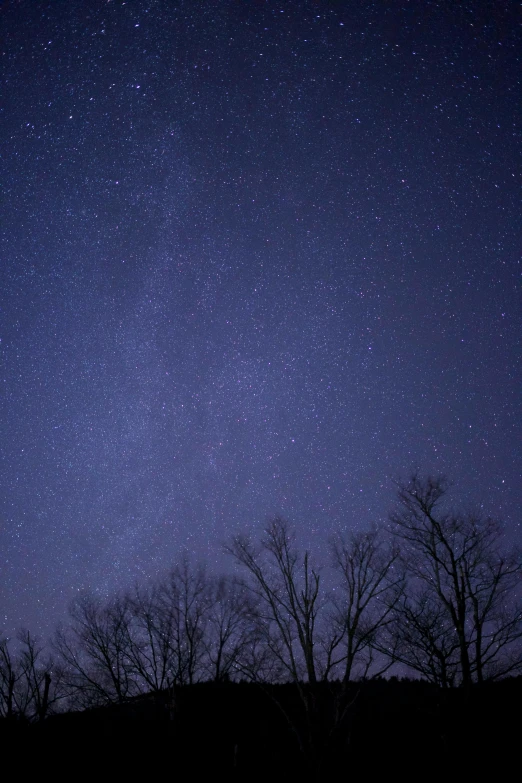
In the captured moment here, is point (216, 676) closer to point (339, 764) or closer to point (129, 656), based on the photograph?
point (129, 656)

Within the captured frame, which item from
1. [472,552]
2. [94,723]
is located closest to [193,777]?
[94,723]

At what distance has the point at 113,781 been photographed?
67.4 feet

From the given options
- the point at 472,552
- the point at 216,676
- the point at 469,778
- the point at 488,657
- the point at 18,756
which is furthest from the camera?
the point at 216,676

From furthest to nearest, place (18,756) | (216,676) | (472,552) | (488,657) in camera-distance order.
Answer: (216,676) < (18,756) < (472,552) < (488,657)

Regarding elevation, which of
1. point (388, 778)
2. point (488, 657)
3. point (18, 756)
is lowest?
point (388, 778)

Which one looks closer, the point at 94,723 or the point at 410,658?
the point at 410,658

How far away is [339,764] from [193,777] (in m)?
6.71

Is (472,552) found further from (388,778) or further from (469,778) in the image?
(388,778)

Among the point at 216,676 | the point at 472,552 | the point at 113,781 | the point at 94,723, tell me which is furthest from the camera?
the point at 216,676

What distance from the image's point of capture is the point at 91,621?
3162 centimetres

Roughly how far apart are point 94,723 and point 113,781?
9.41 meters

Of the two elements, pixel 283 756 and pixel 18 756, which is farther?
pixel 18 756

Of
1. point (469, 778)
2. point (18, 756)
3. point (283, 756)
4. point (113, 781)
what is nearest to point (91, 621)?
point (18, 756)

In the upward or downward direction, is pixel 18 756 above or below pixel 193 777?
above
